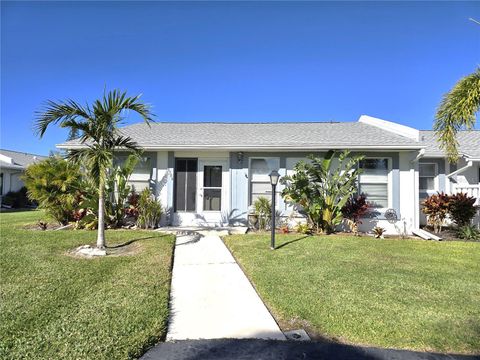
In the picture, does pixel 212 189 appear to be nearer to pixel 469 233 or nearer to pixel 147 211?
pixel 147 211

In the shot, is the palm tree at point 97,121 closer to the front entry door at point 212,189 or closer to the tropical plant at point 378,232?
the front entry door at point 212,189

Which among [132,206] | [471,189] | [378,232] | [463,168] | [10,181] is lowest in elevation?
[378,232]

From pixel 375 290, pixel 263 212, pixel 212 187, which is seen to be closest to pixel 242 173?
pixel 212 187

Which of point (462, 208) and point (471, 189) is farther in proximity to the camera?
point (471, 189)

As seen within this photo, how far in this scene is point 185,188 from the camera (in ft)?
37.9

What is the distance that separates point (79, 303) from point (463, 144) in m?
15.9

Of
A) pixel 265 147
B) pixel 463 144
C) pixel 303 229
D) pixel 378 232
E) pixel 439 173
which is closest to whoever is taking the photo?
pixel 378 232

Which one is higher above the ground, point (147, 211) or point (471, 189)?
point (471, 189)

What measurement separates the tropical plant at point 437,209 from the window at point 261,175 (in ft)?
17.9

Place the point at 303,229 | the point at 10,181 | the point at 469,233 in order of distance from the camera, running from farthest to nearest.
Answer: the point at 10,181 < the point at 303,229 < the point at 469,233

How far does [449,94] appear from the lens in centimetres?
805

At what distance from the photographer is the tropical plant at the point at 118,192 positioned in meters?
10.5

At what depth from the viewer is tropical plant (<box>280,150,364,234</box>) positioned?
10.0 meters

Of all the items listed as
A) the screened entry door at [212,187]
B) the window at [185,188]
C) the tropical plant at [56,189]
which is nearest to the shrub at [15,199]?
the tropical plant at [56,189]
